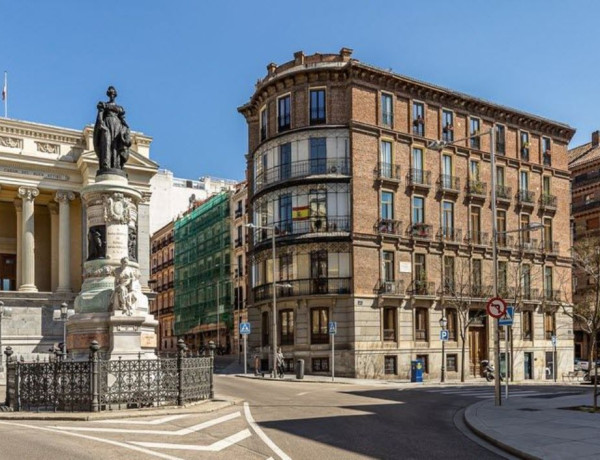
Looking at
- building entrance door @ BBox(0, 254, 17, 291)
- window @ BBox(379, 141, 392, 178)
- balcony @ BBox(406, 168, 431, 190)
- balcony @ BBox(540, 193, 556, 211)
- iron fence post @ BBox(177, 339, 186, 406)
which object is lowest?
iron fence post @ BBox(177, 339, 186, 406)

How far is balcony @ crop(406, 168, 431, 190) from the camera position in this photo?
52969 mm

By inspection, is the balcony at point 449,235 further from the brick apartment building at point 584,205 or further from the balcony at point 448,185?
the brick apartment building at point 584,205

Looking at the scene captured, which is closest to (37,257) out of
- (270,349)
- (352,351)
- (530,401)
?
(270,349)

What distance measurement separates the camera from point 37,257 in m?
61.7

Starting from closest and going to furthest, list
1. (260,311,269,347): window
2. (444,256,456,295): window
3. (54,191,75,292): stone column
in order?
(444,256,456,295): window, (260,311,269,347): window, (54,191,75,292): stone column

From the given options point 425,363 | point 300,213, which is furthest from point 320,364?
point 300,213

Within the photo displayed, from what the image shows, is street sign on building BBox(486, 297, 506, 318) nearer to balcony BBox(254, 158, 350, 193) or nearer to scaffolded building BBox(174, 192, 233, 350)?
balcony BBox(254, 158, 350, 193)

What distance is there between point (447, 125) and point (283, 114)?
12.5m

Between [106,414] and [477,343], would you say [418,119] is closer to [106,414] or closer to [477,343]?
[477,343]

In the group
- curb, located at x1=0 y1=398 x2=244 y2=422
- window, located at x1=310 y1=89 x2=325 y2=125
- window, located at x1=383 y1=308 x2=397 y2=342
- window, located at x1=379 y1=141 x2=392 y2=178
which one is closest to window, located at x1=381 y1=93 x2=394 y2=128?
window, located at x1=379 y1=141 x2=392 y2=178

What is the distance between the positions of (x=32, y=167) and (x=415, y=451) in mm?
49848

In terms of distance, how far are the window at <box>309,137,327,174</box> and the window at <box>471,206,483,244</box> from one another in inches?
541

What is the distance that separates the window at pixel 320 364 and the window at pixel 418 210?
39.2 ft

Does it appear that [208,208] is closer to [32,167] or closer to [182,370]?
[32,167]
